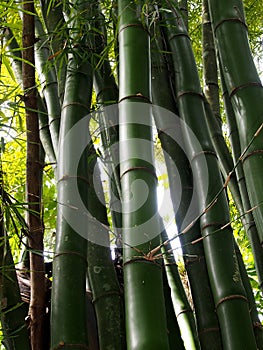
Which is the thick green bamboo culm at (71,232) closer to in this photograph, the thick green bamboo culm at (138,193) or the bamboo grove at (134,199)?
the bamboo grove at (134,199)

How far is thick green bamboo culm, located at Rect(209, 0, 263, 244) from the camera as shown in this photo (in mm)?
965

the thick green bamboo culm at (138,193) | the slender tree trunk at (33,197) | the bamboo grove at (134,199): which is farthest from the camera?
the slender tree trunk at (33,197)

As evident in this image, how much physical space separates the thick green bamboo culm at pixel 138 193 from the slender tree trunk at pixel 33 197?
18 centimetres

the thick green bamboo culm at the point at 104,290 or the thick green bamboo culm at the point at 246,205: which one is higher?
the thick green bamboo culm at the point at 246,205

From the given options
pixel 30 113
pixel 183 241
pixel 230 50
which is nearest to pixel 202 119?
pixel 230 50

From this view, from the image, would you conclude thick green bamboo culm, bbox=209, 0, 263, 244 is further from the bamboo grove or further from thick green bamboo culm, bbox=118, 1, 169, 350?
thick green bamboo culm, bbox=118, 1, 169, 350

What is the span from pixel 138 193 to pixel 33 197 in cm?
27

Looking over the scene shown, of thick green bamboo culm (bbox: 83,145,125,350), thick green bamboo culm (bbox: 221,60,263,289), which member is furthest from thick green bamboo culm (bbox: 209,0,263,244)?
thick green bamboo culm (bbox: 83,145,125,350)

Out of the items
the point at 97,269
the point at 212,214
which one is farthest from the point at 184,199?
the point at 97,269

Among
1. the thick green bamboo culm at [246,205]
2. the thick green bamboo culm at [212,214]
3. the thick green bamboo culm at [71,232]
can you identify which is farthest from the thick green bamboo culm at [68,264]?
the thick green bamboo culm at [246,205]

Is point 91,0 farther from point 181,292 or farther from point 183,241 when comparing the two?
point 181,292

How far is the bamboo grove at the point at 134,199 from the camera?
2.87 feet

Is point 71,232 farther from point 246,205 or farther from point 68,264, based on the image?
point 246,205

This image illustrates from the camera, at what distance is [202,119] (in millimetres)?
1190
